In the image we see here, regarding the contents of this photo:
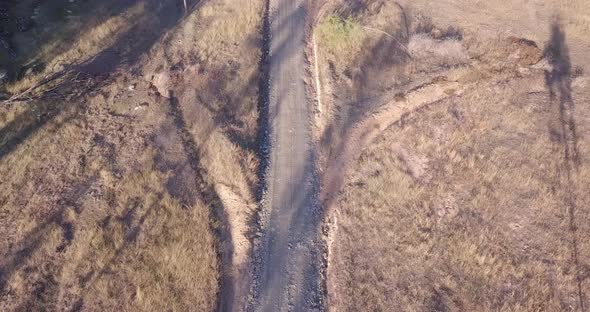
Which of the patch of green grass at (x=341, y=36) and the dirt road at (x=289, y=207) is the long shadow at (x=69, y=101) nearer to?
the dirt road at (x=289, y=207)

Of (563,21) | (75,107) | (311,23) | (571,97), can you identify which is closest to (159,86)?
(75,107)

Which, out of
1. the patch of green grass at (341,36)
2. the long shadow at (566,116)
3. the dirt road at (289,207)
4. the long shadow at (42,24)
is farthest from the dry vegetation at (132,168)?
the long shadow at (566,116)

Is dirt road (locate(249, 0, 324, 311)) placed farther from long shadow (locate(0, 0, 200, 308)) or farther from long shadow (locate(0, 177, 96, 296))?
long shadow (locate(0, 177, 96, 296))

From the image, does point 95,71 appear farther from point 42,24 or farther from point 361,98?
point 361,98

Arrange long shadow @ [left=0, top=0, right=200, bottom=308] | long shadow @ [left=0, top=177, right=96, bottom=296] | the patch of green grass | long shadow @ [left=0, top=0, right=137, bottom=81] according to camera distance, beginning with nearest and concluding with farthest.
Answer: long shadow @ [left=0, top=177, right=96, bottom=296] < long shadow @ [left=0, top=0, right=200, bottom=308] < long shadow @ [left=0, top=0, right=137, bottom=81] < the patch of green grass

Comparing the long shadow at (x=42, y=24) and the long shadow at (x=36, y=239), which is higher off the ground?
the long shadow at (x=42, y=24)

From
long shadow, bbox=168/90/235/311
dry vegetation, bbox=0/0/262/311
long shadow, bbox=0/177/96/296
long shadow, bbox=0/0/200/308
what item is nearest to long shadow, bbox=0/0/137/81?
dry vegetation, bbox=0/0/262/311

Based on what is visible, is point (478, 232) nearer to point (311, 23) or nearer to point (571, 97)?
point (571, 97)
